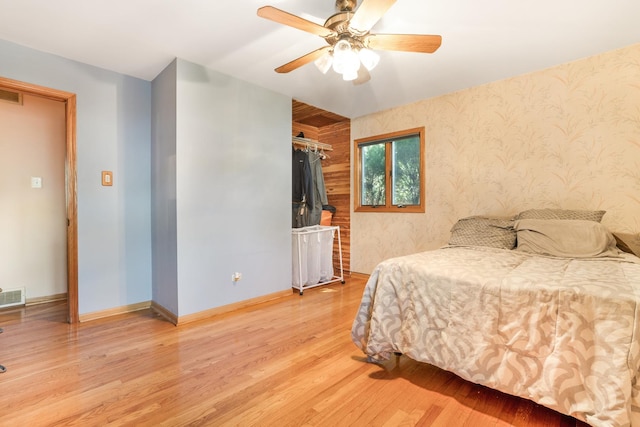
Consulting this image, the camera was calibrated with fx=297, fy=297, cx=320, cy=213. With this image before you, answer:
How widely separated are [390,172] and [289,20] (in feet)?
8.58

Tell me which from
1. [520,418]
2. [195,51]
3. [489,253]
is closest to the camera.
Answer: [520,418]

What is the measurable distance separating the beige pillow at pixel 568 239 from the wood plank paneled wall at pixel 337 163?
238 cm

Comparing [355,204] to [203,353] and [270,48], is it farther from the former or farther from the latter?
[203,353]

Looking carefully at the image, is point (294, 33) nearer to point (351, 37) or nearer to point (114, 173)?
point (351, 37)

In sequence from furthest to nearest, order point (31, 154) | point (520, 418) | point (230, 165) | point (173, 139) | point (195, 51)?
point (31, 154) → point (230, 165) → point (173, 139) → point (195, 51) → point (520, 418)

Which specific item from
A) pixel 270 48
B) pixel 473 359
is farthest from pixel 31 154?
pixel 473 359

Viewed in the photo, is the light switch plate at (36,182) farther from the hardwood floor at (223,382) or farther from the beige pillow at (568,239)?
the beige pillow at (568,239)

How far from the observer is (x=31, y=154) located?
10.0 feet

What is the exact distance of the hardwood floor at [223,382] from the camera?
4.56 feet

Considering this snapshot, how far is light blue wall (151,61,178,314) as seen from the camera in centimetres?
258

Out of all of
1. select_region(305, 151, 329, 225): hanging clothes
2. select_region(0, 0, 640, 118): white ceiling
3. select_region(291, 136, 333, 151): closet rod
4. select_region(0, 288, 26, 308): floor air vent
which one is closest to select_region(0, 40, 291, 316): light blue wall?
select_region(0, 0, 640, 118): white ceiling

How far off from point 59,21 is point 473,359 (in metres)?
3.30

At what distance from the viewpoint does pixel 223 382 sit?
1672 mm

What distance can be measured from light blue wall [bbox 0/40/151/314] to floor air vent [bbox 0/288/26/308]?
0.99m
